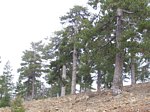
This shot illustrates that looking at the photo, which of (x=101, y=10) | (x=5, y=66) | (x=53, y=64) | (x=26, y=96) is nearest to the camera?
(x=101, y=10)

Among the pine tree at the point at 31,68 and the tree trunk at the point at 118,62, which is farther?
the pine tree at the point at 31,68

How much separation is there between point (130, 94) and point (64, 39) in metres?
15.6

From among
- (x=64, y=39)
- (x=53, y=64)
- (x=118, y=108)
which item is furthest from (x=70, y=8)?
(x=118, y=108)

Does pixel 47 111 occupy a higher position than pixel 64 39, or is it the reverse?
pixel 64 39

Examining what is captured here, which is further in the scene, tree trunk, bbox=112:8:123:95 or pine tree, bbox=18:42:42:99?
pine tree, bbox=18:42:42:99

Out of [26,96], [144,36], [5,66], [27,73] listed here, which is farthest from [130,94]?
[5,66]

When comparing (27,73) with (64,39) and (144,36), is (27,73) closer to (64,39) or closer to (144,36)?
(64,39)

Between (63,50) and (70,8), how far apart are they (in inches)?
175

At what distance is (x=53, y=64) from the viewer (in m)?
37.4

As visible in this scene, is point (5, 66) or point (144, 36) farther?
point (5, 66)

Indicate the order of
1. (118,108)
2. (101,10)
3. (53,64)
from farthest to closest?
(53,64)
(101,10)
(118,108)

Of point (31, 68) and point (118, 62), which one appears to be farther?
point (31, 68)

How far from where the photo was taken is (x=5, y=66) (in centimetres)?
7062

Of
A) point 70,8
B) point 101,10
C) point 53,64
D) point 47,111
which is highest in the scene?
point 70,8
